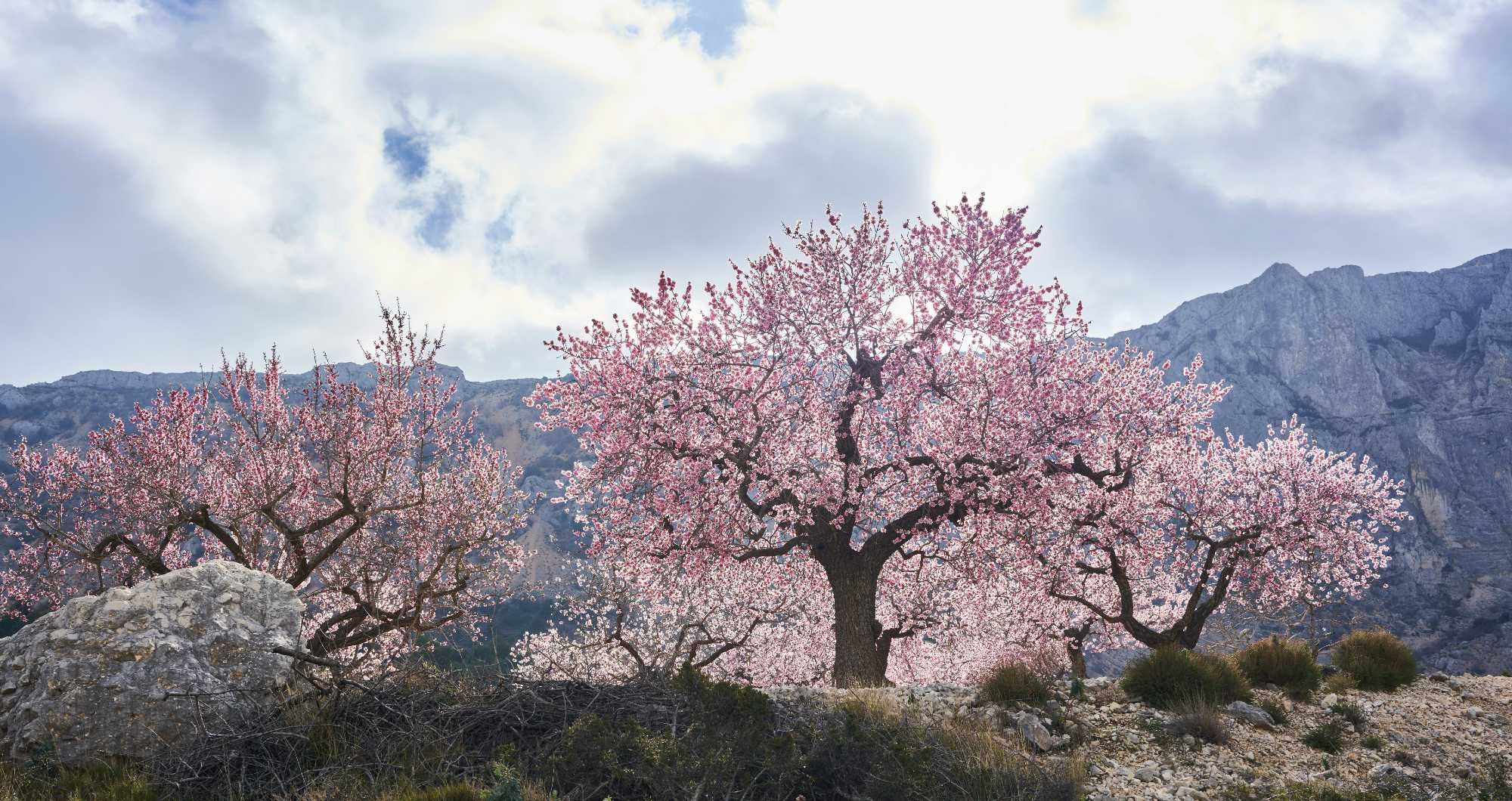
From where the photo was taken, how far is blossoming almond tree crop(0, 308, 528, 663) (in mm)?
13125

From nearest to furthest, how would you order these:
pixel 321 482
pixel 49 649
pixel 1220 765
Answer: pixel 49 649 → pixel 1220 765 → pixel 321 482

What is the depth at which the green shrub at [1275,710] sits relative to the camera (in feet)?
31.2

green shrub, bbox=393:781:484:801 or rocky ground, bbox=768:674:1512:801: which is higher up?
green shrub, bbox=393:781:484:801

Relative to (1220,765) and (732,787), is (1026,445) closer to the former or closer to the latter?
(1220,765)

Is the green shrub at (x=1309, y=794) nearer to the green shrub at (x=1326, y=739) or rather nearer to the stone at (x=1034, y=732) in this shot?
the green shrub at (x=1326, y=739)

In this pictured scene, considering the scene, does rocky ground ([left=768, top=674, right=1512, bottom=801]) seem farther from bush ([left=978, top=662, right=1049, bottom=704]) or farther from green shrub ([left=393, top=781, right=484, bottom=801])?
green shrub ([left=393, top=781, right=484, bottom=801])

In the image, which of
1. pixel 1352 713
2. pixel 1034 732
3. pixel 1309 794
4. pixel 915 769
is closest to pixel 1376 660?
pixel 1352 713

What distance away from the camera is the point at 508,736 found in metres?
6.76

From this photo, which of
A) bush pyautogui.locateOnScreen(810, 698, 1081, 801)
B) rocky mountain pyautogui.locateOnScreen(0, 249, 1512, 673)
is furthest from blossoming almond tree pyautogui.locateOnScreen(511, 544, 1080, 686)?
rocky mountain pyautogui.locateOnScreen(0, 249, 1512, 673)

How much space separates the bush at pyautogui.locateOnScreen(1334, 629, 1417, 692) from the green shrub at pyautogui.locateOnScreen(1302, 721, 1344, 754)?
4295 millimetres

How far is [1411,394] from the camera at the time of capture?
13388 cm

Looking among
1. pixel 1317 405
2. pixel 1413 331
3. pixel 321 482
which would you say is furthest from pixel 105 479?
pixel 1413 331

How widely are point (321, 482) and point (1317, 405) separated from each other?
169437mm

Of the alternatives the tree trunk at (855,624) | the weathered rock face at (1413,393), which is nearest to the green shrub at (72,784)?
the tree trunk at (855,624)
